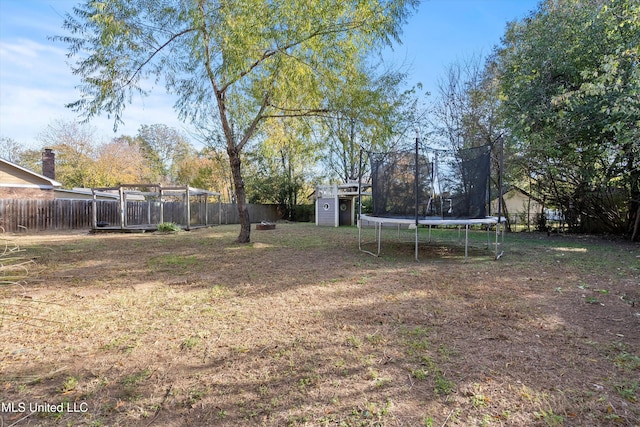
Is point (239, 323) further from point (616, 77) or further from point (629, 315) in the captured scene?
point (616, 77)

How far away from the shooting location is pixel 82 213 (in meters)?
13.5

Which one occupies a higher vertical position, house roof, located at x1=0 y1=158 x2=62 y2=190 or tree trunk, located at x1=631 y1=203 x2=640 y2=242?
house roof, located at x1=0 y1=158 x2=62 y2=190

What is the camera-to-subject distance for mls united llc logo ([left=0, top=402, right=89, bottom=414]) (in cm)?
152

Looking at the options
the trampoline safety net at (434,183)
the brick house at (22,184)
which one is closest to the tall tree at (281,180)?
the brick house at (22,184)

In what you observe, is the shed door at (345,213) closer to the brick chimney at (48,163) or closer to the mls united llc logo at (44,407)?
the brick chimney at (48,163)

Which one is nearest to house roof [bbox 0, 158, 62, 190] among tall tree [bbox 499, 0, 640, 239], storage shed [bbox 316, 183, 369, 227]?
storage shed [bbox 316, 183, 369, 227]

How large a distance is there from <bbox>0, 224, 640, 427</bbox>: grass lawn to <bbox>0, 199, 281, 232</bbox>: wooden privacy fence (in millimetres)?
9552

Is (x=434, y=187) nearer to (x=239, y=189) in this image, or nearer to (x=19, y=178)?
(x=239, y=189)

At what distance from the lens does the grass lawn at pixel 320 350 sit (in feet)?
5.03

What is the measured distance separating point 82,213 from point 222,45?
11461 mm

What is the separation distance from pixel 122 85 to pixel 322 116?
13.8ft

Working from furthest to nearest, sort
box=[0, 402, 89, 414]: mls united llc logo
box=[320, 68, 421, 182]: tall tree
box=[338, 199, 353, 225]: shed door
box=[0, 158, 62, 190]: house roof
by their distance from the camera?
box=[338, 199, 353, 225]: shed door, box=[0, 158, 62, 190]: house roof, box=[320, 68, 421, 182]: tall tree, box=[0, 402, 89, 414]: mls united llc logo

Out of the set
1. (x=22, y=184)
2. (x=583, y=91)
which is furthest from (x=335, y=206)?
(x=22, y=184)

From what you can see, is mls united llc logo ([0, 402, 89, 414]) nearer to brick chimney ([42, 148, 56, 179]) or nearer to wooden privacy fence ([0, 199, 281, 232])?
wooden privacy fence ([0, 199, 281, 232])
